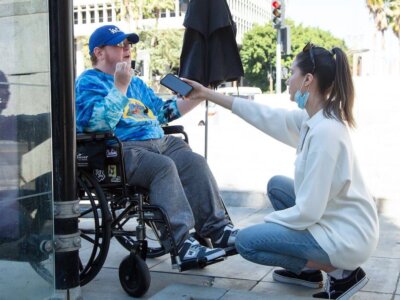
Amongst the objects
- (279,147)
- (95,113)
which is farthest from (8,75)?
(279,147)

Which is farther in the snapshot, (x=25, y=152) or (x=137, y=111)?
(x=137, y=111)

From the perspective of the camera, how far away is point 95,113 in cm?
378

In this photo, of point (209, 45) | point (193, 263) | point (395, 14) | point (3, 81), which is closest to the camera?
point (3, 81)

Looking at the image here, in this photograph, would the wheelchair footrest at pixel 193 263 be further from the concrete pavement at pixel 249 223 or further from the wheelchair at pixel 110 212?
the concrete pavement at pixel 249 223

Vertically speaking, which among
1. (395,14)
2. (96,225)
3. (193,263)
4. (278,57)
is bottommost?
(193,263)

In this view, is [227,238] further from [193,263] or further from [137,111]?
[137,111]

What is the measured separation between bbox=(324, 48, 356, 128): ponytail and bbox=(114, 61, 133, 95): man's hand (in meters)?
1.26

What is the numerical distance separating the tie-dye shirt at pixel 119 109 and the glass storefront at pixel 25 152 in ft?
2.48

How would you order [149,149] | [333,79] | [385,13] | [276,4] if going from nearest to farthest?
[333,79], [149,149], [276,4], [385,13]

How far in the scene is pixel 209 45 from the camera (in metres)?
4.51

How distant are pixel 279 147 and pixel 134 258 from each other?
394 inches

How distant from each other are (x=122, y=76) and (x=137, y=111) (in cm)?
46

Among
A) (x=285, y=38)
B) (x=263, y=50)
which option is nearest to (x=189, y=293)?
(x=285, y=38)

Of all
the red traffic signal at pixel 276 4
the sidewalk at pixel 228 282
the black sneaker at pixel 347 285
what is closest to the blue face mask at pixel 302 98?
the black sneaker at pixel 347 285
